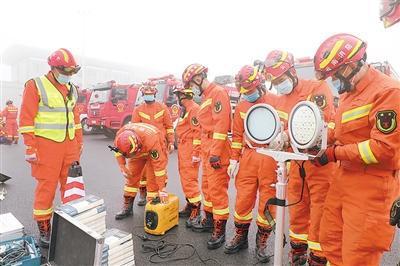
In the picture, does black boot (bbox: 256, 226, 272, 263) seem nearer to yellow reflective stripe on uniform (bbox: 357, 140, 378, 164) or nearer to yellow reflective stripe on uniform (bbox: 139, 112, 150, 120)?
yellow reflective stripe on uniform (bbox: 357, 140, 378, 164)

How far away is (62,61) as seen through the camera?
9.56 feet

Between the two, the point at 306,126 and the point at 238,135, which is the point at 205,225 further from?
the point at 306,126

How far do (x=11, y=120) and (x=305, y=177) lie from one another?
11.5 m

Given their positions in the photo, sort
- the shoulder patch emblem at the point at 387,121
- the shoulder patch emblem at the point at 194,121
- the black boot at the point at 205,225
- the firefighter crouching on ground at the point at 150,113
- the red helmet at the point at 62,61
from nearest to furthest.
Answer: the shoulder patch emblem at the point at 387,121 → the red helmet at the point at 62,61 → the black boot at the point at 205,225 → the shoulder patch emblem at the point at 194,121 → the firefighter crouching on ground at the point at 150,113

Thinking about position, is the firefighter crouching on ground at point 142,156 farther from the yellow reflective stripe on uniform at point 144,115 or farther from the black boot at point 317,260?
the black boot at point 317,260

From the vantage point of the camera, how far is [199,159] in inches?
151

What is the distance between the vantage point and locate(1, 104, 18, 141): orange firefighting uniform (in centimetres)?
1081

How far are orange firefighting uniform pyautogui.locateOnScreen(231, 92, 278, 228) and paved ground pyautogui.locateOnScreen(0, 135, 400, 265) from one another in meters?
0.47

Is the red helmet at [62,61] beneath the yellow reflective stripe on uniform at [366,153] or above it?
above

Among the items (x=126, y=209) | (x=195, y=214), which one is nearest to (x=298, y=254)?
(x=195, y=214)

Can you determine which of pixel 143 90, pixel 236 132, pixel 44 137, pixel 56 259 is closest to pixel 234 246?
pixel 236 132

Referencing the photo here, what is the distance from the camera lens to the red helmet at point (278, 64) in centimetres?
241

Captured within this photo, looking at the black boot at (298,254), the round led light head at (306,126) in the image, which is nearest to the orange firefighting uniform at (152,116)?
the black boot at (298,254)

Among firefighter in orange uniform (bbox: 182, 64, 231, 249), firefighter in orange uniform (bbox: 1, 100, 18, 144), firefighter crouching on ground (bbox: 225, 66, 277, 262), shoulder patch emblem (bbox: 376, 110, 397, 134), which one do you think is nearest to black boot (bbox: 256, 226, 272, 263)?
firefighter crouching on ground (bbox: 225, 66, 277, 262)
